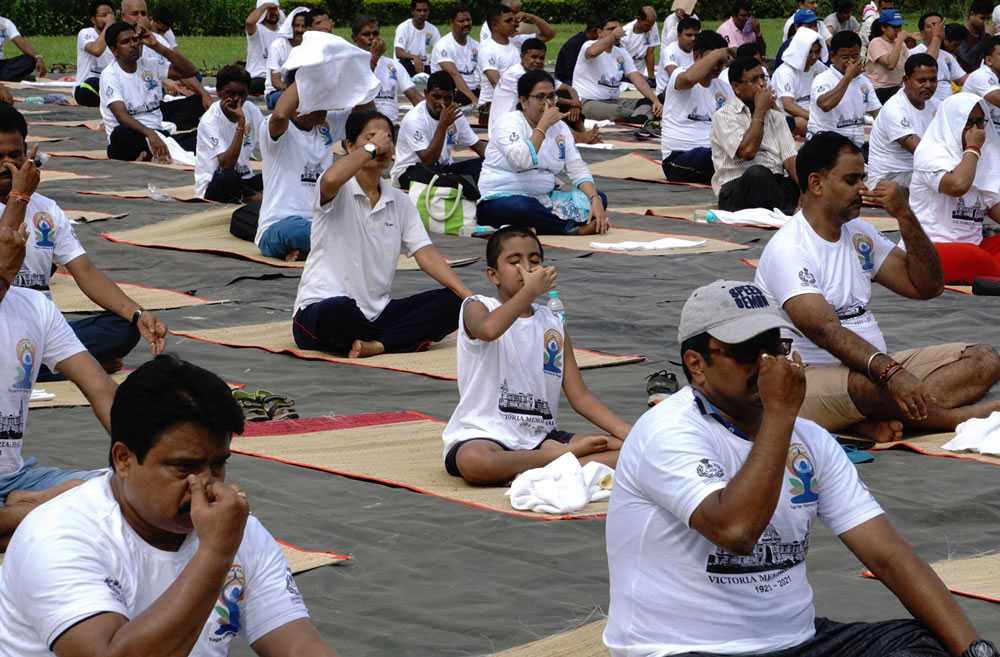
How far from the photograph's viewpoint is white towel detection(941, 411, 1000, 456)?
198 inches

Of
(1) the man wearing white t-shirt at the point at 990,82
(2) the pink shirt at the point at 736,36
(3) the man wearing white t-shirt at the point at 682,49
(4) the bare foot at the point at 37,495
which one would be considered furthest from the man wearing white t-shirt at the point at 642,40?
(4) the bare foot at the point at 37,495

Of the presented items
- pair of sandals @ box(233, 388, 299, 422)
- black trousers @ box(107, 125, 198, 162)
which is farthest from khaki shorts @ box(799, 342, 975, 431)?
black trousers @ box(107, 125, 198, 162)

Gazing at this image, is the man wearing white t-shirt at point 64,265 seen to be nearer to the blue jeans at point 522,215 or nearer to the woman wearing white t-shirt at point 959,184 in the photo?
the blue jeans at point 522,215

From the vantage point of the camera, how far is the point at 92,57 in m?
15.0

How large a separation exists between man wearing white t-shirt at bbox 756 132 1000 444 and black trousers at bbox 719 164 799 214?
4.70 metres

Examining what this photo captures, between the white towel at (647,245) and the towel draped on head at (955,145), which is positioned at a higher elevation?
the towel draped on head at (955,145)

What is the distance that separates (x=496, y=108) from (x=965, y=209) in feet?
20.2

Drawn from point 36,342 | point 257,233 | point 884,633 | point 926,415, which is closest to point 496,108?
A: point 257,233

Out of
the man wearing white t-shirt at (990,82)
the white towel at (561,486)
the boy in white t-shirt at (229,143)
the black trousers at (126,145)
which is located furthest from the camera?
the black trousers at (126,145)

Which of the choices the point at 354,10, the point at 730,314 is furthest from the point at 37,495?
the point at 354,10

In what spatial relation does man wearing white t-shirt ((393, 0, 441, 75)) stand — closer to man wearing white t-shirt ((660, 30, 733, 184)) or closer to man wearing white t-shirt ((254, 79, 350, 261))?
man wearing white t-shirt ((660, 30, 733, 184))

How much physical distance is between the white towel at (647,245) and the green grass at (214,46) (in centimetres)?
1235

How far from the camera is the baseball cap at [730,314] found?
2824 millimetres

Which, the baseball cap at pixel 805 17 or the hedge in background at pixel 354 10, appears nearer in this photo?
the baseball cap at pixel 805 17
